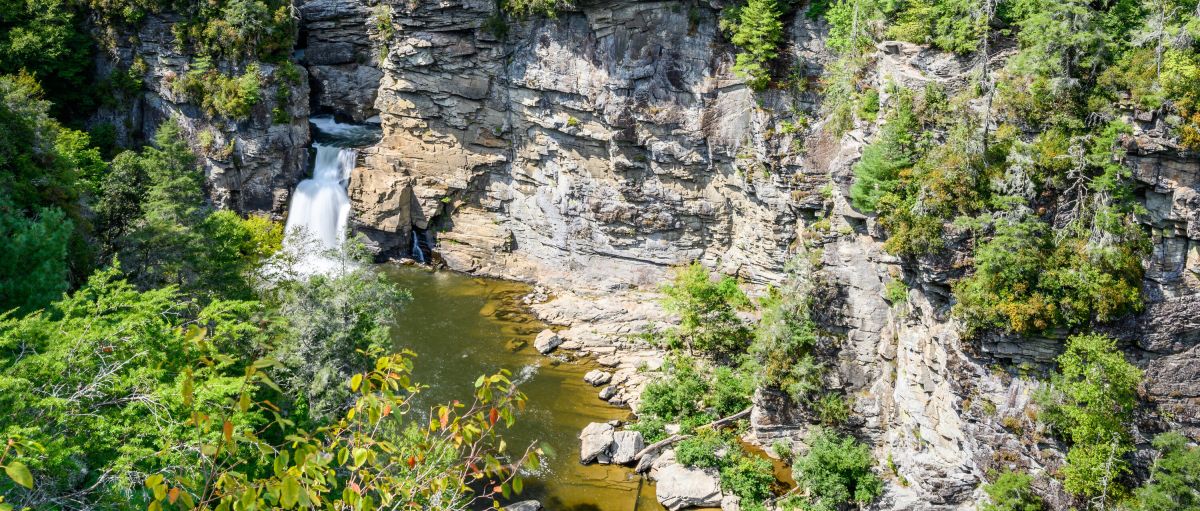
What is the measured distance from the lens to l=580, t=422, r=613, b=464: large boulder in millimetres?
23703

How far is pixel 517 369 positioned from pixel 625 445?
6803mm

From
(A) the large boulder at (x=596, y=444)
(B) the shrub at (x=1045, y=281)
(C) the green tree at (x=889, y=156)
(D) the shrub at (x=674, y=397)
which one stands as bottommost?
(A) the large boulder at (x=596, y=444)

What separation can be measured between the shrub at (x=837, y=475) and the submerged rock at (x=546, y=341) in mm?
11550

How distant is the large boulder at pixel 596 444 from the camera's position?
23703 millimetres

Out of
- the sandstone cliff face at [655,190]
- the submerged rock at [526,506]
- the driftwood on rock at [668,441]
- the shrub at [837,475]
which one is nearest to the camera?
the sandstone cliff face at [655,190]

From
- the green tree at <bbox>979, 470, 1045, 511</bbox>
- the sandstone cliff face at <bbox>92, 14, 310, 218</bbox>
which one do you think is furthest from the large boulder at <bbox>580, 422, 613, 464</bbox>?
the sandstone cliff face at <bbox>92, 14, 310, 218</bbox>

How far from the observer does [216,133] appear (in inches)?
1455

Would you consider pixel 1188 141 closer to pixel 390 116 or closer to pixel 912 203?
pixel 912 203

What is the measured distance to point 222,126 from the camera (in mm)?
36875

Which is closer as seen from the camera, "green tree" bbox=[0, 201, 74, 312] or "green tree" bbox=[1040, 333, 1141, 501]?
"green tree" bbox=[0, 201, 74, 312]

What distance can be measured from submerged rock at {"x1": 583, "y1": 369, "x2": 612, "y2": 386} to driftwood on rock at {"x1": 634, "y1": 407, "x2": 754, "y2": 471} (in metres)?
4.58

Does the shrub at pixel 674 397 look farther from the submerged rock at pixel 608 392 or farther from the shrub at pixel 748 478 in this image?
the shrub at pixel 748 478

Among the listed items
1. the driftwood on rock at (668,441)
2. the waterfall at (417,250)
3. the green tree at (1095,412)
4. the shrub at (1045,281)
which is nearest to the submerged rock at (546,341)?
the driftwood on rock at (668,441)

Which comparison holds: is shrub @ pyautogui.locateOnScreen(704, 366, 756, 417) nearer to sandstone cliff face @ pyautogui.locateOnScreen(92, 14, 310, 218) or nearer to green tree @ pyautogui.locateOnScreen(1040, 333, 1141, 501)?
green tree @ pyautogui.locateOnScreen(1040, 333, 1141, 501)
